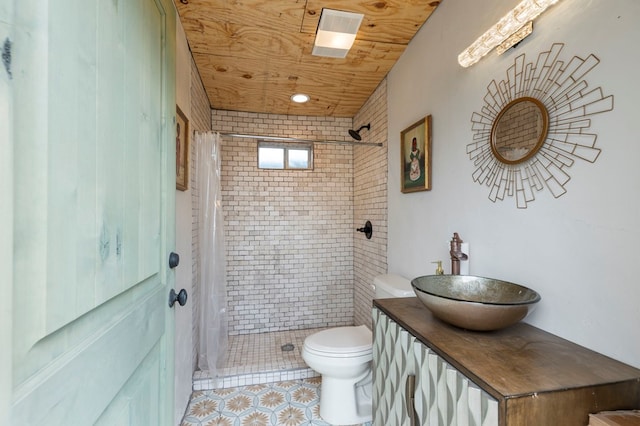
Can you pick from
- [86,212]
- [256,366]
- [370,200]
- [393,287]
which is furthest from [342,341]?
[86,212]

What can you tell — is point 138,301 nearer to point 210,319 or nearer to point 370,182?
point 210,319

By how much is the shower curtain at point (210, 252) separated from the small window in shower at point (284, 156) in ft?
2.98

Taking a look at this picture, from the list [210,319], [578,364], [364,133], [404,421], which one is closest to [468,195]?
[578,364]

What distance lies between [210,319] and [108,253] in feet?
5.97

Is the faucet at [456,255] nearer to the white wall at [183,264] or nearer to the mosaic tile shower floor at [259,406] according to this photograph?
the mosaic tile shower floor at [259,406]

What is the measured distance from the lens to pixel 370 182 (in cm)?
280

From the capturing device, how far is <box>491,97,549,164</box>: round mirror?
1.07m

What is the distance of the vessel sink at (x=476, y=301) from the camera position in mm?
930

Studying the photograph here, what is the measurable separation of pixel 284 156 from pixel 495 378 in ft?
9.30

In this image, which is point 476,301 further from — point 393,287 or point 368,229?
point 368,229

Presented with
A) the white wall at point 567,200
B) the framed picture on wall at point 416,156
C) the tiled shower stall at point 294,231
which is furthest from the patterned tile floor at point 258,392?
the framed picture on wall at point 416,156

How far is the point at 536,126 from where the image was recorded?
1.08 meters

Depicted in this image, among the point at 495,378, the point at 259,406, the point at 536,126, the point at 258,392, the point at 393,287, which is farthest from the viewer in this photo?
the point at 258,392

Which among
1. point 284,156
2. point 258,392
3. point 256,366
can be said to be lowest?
point 258,392
